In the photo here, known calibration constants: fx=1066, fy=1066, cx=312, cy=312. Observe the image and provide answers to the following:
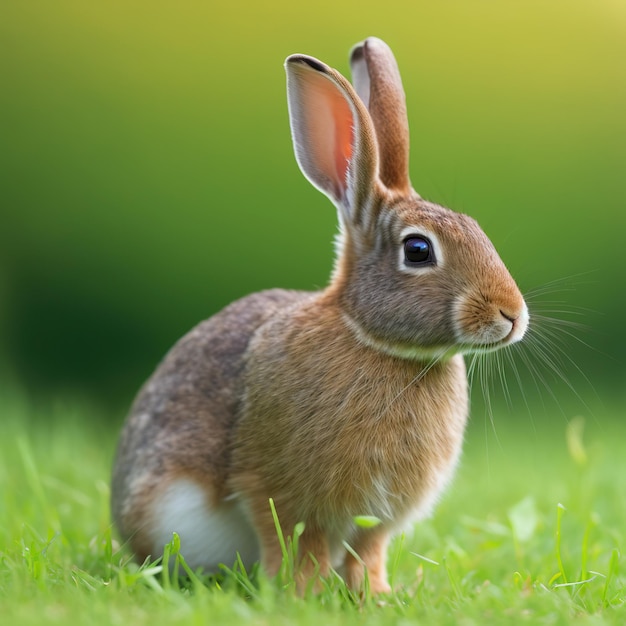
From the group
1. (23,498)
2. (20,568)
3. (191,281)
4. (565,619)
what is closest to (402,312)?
(565,619)

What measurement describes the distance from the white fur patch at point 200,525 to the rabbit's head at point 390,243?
35.7 inches

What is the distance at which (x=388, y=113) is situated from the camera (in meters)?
4.43

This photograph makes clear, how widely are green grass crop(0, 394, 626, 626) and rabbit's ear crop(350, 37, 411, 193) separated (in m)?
1.51

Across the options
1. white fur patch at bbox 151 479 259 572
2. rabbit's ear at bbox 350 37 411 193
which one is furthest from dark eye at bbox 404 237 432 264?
white fur patch at bbox 151 479 259 572

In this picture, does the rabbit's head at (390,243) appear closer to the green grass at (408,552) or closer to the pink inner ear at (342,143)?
the pink inner ear at (342,143)

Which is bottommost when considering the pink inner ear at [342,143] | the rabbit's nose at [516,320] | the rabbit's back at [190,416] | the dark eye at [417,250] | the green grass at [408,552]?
the green grass at [408,552]

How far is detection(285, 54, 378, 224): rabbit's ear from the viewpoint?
13.1 feet

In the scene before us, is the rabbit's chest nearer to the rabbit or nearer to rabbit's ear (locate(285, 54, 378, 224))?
the rabbit

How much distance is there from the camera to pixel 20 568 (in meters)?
3.59

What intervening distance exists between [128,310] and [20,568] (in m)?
5.07

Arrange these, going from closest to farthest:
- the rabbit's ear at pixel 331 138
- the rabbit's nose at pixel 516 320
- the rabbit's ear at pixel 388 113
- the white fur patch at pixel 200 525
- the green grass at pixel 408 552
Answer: the green grass at pixel 408 552, the rabbit's nose at pixel 516 320, the rabbit's ear at pixel 331 138, the white fur patch at pixel 200 525, the rabbit's ear at pixel 388 113

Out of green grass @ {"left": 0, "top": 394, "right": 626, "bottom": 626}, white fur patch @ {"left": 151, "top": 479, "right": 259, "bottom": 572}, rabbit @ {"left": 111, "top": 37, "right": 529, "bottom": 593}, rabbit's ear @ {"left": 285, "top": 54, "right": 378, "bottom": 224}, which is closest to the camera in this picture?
green grass @ {"left": 0, "top": 394, "right": 626, "bottom": 626}

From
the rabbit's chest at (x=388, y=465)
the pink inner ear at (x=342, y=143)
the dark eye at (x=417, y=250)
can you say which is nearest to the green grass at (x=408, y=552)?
the rabbit's chest at (x=388, y=465)

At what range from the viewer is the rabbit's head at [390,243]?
3762 millimetres
